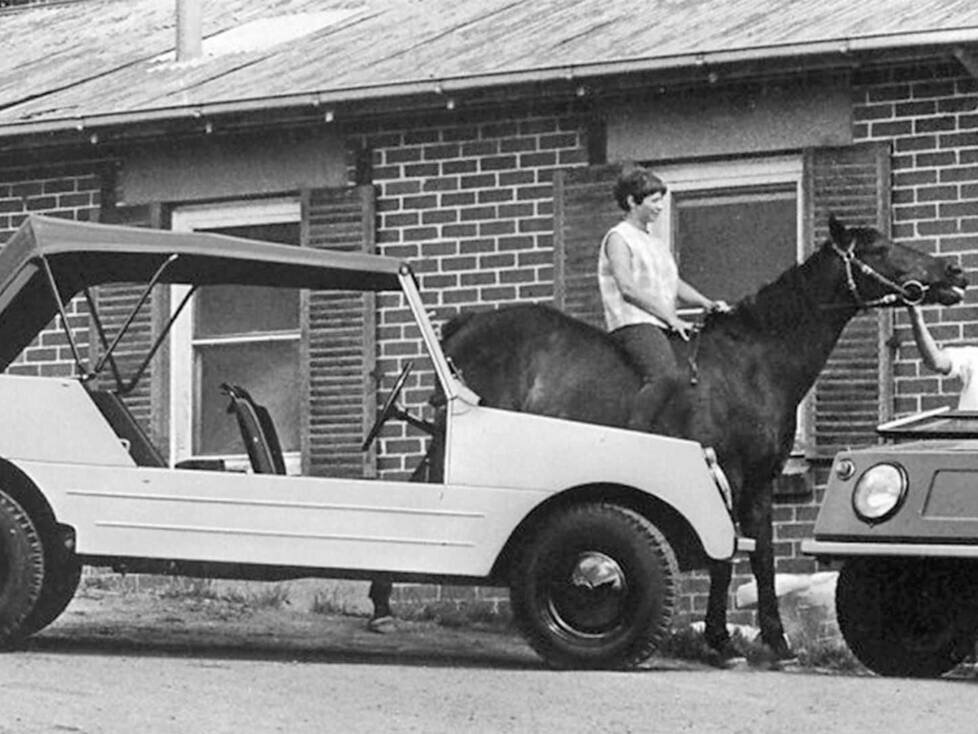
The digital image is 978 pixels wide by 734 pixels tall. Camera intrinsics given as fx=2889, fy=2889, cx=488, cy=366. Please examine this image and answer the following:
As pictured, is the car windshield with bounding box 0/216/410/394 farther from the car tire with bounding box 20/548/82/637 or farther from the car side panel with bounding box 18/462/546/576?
the car tire with bounding box 20/548/82/637

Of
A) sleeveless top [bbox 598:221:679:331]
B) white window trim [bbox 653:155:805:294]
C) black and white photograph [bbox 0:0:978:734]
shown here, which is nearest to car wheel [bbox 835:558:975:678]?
black and white photograph [bbox 0:0:978:734]

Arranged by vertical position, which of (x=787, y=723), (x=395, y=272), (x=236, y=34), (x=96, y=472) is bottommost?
(x=787, y=723)

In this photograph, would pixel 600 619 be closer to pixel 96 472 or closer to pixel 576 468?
pixel 576 468

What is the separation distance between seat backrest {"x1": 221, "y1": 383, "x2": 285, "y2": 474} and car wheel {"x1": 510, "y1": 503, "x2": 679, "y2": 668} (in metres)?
1.21

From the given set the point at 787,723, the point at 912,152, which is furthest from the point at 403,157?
the point at 787,723

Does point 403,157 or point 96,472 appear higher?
point 403,157

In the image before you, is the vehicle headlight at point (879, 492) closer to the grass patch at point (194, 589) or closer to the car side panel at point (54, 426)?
the car side panel at point (54, 426)

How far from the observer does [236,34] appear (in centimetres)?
2038

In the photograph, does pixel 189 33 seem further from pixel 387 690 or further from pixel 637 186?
pixel 387 690

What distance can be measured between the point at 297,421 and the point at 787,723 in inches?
307

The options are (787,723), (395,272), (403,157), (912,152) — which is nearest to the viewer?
(787,723)

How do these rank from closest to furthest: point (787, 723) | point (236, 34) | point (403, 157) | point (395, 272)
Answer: point (787, 723), point (395, 272), point (403, 157), point (236, 34)

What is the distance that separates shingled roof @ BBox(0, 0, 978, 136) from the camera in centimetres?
1570

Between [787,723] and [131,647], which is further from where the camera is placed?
[131,647]
